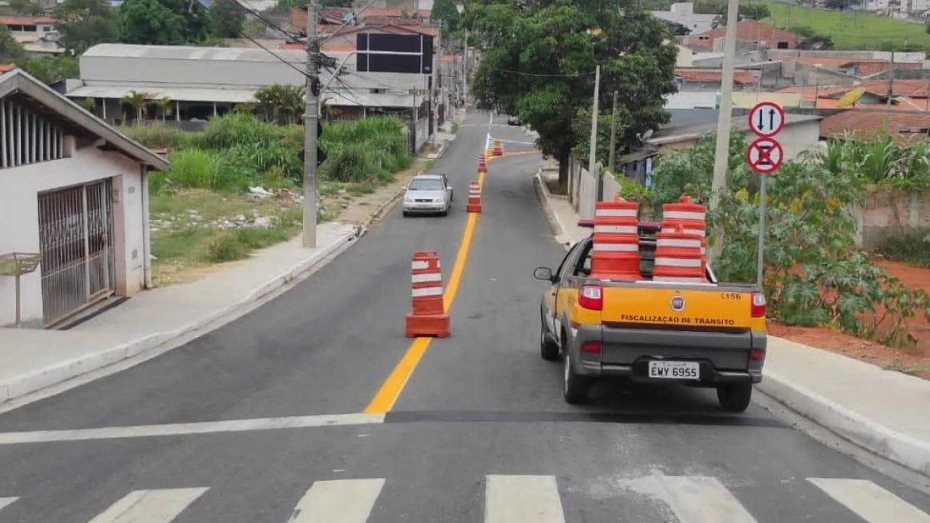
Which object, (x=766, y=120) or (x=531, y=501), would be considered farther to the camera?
(x=766, y=120)

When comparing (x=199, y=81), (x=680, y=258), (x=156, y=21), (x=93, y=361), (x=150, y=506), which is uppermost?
(x=156, y=21)

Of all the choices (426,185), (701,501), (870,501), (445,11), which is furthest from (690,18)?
(701,501)

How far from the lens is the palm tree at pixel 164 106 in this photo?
67.6 meters

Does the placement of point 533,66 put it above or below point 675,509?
above

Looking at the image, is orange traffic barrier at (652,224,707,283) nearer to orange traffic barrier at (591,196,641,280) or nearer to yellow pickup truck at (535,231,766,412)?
orange traffic barrier at (591,196,641,280)

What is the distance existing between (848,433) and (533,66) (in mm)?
37274

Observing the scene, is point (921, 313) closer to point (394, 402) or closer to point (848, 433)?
point (848, 433)

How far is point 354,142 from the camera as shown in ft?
175

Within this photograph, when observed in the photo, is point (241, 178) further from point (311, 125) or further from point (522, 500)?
point (522, 500)

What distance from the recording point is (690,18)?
491 feet

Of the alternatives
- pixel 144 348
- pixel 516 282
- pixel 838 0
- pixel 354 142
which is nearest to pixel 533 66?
pixel 354 142

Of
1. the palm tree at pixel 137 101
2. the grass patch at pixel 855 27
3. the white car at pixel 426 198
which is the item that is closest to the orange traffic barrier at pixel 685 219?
the white car at pixel 426 198

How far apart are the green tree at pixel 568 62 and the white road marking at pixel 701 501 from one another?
36.3m

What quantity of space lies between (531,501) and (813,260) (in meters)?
10.9
